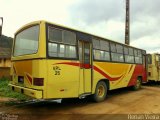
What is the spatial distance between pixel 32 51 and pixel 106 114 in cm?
365

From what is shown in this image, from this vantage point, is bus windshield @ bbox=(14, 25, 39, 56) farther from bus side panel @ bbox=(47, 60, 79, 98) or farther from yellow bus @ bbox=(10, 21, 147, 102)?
bus side panel @ bbox=(47, 60, 79, 98)

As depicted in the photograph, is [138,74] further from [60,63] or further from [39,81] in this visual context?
[39,81]

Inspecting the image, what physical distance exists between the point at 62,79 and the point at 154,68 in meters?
12.6

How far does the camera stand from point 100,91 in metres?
10.8

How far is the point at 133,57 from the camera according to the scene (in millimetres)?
14602

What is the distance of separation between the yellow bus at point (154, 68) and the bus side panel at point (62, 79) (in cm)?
1160

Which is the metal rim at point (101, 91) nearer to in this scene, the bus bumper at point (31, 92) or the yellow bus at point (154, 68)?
the bus bumper at point (31, 92)

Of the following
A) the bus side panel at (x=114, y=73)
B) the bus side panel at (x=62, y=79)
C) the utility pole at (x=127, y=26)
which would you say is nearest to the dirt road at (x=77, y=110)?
the bus side panel at (x=62, y=79)

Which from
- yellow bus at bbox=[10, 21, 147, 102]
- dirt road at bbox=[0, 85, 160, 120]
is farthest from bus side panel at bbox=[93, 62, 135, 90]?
dirt road at bbox=[0, 85, 160, 120]

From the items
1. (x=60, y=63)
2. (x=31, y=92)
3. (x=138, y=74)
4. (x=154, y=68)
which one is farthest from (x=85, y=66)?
(x=154, y=68)

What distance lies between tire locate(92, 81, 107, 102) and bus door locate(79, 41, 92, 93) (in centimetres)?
70

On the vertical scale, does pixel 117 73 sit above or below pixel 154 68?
below

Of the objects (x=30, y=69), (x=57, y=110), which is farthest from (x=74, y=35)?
(x=57, y=110)

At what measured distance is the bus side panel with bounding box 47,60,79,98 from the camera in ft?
24.7
